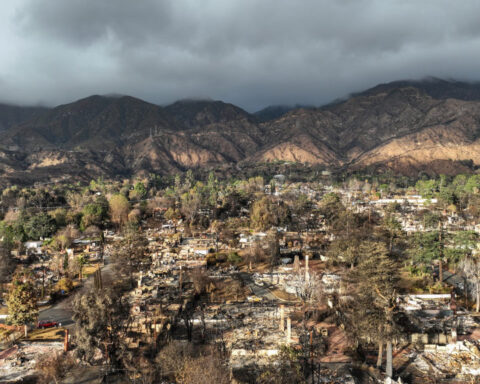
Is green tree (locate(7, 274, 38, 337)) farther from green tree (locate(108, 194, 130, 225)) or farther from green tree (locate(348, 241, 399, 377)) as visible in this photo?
green tree (locate(108, 194, 130, 225))

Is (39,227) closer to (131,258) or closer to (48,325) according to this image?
(131,258)

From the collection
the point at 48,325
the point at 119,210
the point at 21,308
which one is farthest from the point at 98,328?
the point at 119,210

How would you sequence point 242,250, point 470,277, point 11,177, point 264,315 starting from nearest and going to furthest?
point 264,315, point 470,277, point 242,250, point 11,177

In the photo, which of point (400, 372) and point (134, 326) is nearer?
point (400, 372)

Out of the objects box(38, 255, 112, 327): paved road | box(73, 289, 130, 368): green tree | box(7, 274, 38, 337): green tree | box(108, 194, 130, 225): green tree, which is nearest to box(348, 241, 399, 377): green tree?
box(73, 289, 130, 368): green tree

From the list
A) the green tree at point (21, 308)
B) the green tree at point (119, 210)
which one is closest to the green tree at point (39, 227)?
the green tree at point (119, 210)

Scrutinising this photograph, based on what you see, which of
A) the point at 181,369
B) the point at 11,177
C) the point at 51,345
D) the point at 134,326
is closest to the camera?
the point at 181,369

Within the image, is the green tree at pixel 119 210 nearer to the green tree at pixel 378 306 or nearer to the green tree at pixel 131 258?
the green tree at pixel 131 258

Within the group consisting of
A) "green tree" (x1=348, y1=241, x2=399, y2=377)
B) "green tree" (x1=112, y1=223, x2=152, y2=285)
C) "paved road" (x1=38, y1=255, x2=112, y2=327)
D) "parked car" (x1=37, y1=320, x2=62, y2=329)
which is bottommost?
"paved road" (x1=38, y1=255, x2=112, y2=327)

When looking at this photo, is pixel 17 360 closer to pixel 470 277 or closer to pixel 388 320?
pixel 388 320

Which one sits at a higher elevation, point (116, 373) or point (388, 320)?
point (388, 320)

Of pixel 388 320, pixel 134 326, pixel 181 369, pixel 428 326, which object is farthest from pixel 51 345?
pixel 428 326
